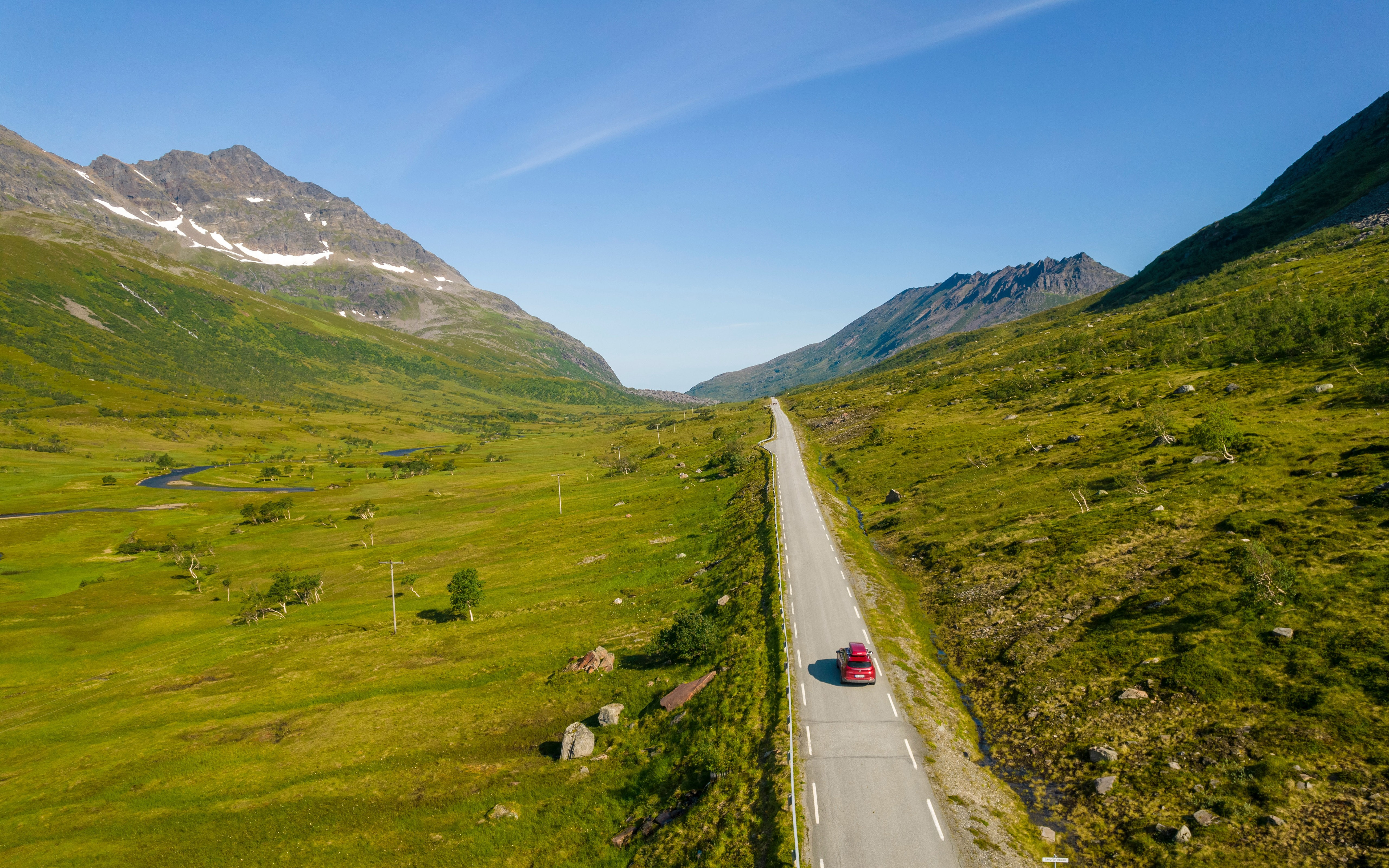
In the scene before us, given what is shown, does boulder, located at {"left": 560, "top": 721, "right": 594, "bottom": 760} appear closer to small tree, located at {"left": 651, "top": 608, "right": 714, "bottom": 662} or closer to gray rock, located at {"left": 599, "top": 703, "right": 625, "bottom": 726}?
gray rock, located at {"left": 599, "top": 703, "right": 625, "bottom": 726}

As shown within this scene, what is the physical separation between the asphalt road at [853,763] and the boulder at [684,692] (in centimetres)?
722

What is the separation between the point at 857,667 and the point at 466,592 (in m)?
53.8

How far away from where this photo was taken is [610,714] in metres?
42.0

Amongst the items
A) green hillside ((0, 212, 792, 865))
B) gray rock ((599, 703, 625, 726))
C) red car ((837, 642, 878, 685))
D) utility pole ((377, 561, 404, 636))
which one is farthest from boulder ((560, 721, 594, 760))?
utility pole ((377, 561, 404, 636))

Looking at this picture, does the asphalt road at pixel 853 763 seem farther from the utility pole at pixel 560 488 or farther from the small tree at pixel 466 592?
the utility pole at pixel 560 488

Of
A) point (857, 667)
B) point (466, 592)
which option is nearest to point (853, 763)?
point (857, 667)

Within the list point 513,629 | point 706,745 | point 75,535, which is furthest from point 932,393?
point 75,535

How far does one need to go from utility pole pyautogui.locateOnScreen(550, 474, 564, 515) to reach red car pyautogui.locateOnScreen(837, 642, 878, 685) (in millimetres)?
95063

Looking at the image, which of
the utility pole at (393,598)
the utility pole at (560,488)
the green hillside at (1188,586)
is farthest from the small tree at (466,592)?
the utility pole at (560,488)

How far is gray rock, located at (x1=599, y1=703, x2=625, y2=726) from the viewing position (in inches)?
1635

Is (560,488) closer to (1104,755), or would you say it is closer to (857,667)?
(857,667)

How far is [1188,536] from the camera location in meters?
44.8

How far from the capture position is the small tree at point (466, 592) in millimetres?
71438

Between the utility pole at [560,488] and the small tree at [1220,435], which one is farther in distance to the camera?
the utility pole at [560,488]
